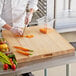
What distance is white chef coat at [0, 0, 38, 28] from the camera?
2.13 m

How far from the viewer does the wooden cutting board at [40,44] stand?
1654 millimetres

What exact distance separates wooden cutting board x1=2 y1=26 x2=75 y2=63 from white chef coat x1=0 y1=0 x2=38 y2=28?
0.19 meters

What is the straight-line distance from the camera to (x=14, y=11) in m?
2.21

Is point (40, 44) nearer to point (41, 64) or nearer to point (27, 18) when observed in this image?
point (41, 64)

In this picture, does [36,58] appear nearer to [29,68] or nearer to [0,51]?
[29,68]

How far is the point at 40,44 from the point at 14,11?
55 cm

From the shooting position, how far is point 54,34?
1.98 m

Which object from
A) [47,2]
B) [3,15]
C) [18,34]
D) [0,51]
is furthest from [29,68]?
[47,2]

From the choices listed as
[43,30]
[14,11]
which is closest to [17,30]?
[43,30]

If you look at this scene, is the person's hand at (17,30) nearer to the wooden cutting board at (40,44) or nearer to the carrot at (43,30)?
the wooden cutting board at (40,44)

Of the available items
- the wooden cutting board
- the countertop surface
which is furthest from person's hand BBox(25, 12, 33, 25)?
the countertop surface

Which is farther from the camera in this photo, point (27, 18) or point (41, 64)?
point (27, 18)

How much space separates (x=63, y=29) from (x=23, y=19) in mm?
592

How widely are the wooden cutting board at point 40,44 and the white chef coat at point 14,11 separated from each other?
193mm
